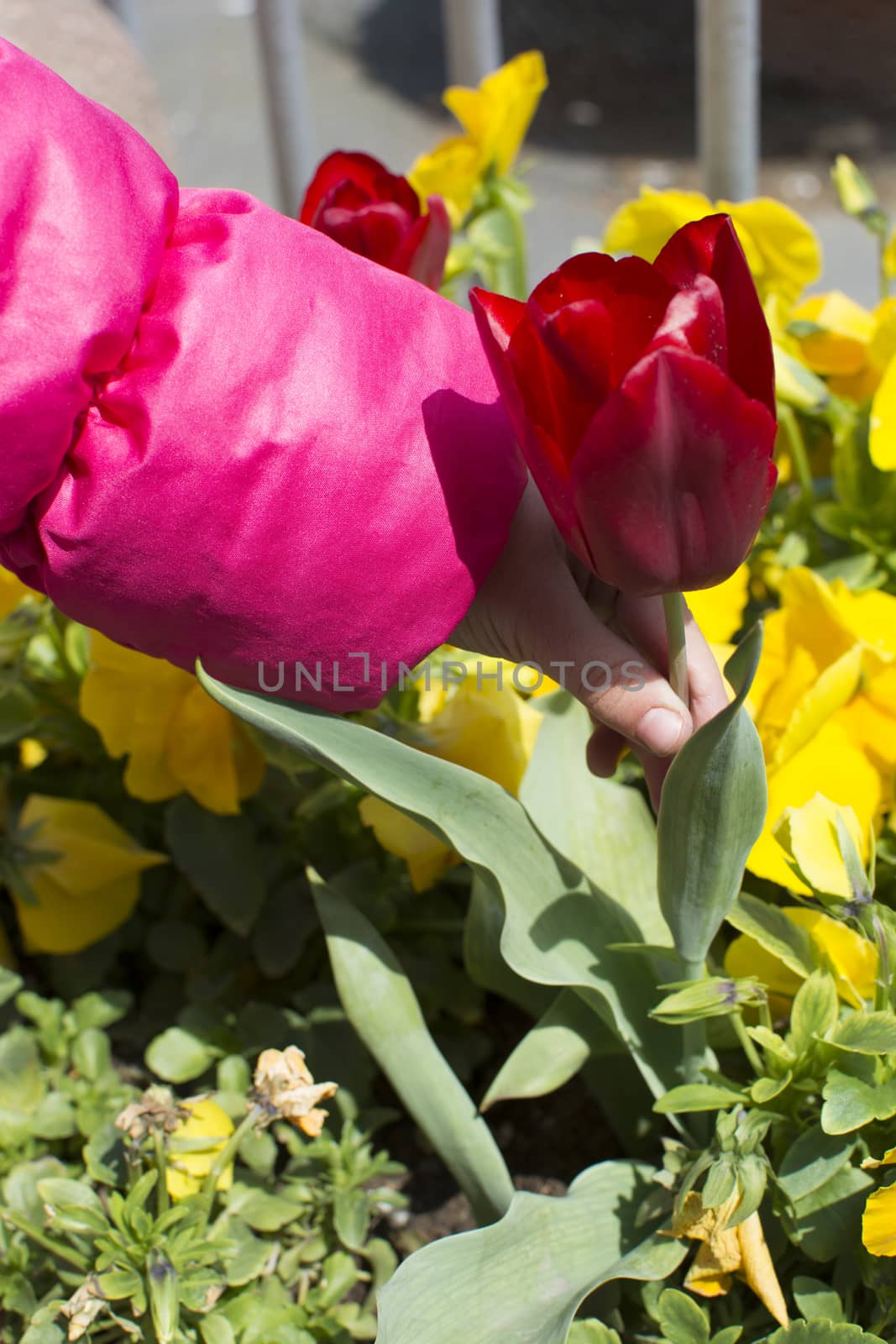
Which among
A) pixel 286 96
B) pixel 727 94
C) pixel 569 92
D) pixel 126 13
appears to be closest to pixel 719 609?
pixel 727 94

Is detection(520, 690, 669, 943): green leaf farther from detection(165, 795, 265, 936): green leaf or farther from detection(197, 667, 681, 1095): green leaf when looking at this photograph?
detection(165, 795, 265, 936): green leaf

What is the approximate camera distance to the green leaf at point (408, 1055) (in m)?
0.82

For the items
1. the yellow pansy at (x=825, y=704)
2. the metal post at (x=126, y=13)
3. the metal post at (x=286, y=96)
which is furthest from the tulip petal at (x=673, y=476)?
the metal post at (x=126, y=13)

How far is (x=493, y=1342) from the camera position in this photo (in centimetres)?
73

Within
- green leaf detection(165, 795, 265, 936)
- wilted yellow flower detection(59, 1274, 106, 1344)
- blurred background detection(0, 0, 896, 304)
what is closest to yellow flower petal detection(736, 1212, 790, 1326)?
wilted yellow flower detection(59, 1274, 106, 1344)

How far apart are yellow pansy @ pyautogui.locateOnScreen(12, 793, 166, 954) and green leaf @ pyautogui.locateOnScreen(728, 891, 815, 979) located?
50 cm

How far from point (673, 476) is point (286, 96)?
1604 mm

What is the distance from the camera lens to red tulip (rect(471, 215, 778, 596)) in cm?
56

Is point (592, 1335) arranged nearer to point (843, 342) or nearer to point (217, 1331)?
point (217, 1331)

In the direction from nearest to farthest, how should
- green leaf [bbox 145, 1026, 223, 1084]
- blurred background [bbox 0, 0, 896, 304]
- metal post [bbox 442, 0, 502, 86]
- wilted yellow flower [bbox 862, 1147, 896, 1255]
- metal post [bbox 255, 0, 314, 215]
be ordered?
wilted yellow flower [bbox 862, 1147, 896, 1255], green leaf [bbox 145, 1026, 223, 1084], metal post [bbox 442, 0, 502, 86], metal post [bbox 255, 0, 314, 215], blurred background [bbox 0, 0, 896, 304]

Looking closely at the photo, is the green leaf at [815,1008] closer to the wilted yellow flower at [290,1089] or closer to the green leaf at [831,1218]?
the green leaf at [831,1218]

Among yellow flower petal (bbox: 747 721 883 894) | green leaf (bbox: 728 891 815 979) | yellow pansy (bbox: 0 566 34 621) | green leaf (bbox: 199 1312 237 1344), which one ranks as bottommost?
green leaf (bbox: 199 1312 237 1344)

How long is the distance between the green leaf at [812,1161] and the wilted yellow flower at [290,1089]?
0.25m

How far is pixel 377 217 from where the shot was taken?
92 centimetres
